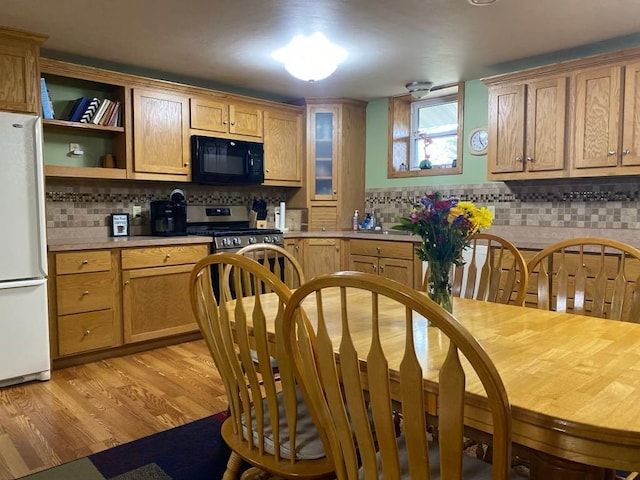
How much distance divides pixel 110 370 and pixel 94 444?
105 cm

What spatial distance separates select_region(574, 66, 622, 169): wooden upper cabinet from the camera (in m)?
3.15

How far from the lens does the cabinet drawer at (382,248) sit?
4004 mm

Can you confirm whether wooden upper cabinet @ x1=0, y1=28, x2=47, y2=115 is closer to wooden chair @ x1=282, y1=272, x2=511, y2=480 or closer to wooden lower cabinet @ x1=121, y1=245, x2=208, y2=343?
wooden lower cabinet @ x1=121, y1=245, x2=208, y2=343

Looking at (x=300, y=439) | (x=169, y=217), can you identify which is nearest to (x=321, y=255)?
(x=169, y=217)

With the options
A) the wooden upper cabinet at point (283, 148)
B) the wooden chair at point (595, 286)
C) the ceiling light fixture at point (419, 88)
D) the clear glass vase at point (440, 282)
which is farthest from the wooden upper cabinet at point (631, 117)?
the wooden upper cabinet at point (283, 148)

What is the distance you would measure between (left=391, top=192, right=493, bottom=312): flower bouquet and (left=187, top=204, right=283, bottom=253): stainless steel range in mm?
2552

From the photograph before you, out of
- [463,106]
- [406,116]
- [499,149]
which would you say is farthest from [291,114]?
[499,149]

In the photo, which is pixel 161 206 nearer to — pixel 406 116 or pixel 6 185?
pixel 6 185

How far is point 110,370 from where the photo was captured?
3203 millimetres

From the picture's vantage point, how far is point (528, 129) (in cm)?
354

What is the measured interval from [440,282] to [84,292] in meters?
2.60

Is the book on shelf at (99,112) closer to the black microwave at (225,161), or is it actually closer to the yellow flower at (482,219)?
the black microwave at (225,161)

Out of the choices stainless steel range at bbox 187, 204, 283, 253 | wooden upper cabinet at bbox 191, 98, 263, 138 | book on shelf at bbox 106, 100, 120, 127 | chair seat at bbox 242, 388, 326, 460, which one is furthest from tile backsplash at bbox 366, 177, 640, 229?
chair seat at bbox 242, 388, 326, 460

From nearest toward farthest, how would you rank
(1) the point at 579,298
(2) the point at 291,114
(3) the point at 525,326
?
(3) the point at 525,326, (1) the point at 579,298, (2) the point at 291,114
